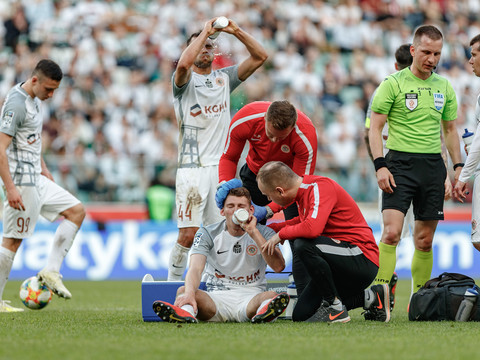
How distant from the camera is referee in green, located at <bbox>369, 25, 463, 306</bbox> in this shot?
22.2 ft

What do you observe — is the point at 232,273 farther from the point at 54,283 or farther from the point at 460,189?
Result: the point at 54,283

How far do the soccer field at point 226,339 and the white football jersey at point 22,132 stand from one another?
1703 mm

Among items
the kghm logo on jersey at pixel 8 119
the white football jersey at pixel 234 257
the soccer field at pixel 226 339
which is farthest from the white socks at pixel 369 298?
the kghm logo on jersey at pixel 8 119

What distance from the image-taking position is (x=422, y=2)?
20094mm

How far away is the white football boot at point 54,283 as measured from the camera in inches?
307

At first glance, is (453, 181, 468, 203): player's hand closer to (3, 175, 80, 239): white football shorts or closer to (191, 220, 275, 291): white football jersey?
(191, 220, 275, 291): white football jersey

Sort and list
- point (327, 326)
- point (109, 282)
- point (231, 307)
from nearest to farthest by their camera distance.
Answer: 1. point (327, 326)
2. point (231, 307)
3. point (109, 282)

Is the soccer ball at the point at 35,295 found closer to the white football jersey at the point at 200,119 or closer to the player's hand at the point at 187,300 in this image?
the white football jersey at the point at 200,119

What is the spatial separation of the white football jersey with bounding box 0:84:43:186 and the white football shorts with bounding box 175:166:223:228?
1.66 metres

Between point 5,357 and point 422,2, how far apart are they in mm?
17938

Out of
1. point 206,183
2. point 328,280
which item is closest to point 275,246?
point 328,280

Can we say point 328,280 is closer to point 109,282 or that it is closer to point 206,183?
point 206,183

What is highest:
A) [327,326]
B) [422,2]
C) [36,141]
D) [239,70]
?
[422,2]

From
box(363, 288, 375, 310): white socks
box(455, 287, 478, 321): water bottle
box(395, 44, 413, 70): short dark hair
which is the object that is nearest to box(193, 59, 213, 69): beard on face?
box(395, 44, 413, 70): short dark hair
